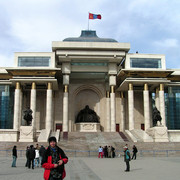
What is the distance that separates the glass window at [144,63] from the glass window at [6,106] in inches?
868

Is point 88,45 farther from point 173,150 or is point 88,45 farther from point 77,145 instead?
point 173,150

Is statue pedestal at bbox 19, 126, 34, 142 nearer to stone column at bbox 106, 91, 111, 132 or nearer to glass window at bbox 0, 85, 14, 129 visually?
glass window at bbox 0, 85, 14, 129

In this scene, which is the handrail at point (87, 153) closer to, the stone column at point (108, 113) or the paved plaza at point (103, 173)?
the paved plaza at point (103, 173)

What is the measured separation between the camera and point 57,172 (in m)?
6.73

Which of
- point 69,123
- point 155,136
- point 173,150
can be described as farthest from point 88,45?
point 173,150

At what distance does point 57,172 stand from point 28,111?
102 ft

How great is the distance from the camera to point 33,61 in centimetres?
4691

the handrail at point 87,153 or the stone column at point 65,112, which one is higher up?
the stone column at point 65,112

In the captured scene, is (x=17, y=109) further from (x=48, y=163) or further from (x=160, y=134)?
(x=48, y=163)

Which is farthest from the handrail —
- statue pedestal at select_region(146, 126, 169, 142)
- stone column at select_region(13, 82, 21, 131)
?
stone column at select_region(13, 82, 21, 131)

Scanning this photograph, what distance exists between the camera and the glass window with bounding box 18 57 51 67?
153 feet

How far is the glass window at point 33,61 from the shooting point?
4672 cm

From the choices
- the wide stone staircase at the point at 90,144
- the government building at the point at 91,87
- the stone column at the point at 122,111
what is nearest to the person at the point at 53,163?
the wide stone staircase at the point at 90,144

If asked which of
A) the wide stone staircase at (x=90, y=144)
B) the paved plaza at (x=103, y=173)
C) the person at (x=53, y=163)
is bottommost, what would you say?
the paved plaza at (x=103, y=173)
